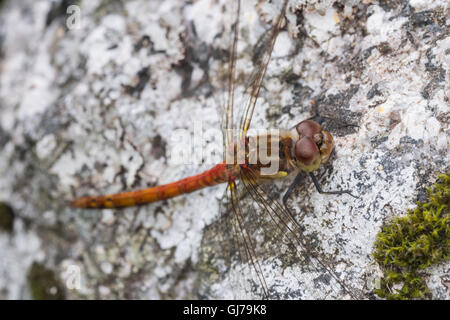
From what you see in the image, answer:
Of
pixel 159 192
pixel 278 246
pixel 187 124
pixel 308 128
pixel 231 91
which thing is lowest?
pixel 278 246

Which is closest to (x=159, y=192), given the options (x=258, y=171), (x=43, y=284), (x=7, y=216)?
(x=258, y=171)

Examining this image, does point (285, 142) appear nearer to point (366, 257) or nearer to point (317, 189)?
point (317, 189)

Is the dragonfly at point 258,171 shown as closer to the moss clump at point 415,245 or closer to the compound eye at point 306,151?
the compound eye at point 306,151

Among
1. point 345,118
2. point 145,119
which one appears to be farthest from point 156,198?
point 345,118

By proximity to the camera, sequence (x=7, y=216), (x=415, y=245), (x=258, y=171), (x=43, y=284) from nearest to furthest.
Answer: (x=415, y=245) < (x=258, y=171) < (x=43, y=284) < (x=7, y=216)

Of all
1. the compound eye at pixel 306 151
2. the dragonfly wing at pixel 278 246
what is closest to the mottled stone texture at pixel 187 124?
the dragonfly wing at pixel 278 246

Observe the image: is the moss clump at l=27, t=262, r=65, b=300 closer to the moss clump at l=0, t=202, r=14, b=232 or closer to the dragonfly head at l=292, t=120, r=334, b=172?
the moss clump at l=0, t=202, r=14, b=232

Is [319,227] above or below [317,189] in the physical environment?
below

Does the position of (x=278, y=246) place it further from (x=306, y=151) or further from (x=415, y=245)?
(x=415, y=245)
